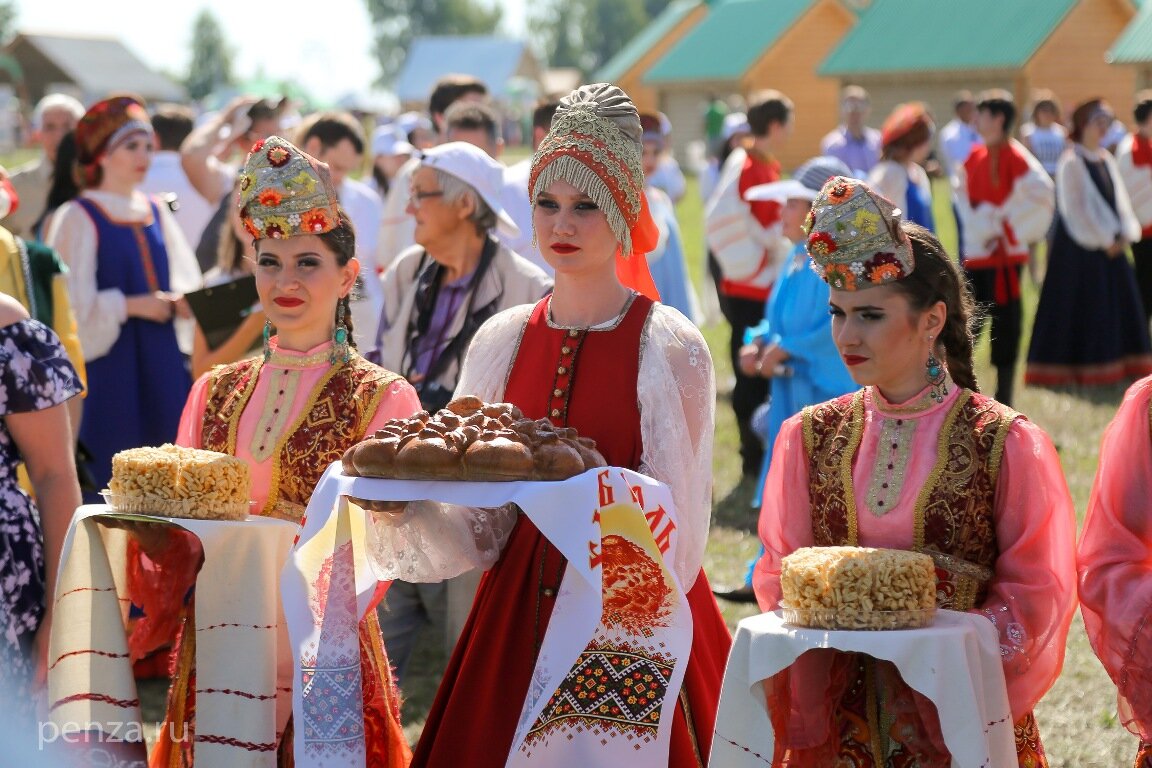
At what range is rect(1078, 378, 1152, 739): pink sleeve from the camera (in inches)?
121

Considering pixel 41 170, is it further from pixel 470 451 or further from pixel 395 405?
pixel 470 451

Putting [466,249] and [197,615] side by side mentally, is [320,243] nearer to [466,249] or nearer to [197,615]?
[197,615]

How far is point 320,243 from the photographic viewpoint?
392 centimetres

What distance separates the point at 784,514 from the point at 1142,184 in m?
10.7

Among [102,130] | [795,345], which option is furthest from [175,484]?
[795,345]

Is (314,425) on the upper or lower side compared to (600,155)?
lower

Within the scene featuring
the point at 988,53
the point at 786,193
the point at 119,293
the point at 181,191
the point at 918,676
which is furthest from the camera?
the point at 988,53

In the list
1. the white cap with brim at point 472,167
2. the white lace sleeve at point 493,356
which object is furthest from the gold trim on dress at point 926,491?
the white cap with brim at point 472,167

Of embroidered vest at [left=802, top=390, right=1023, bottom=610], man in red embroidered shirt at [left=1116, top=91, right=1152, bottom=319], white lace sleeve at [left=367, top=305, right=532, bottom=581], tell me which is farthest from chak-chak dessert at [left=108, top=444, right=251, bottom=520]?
man in red embroidered shirt at [left=1116, top=91, right=1152, bottom=319]

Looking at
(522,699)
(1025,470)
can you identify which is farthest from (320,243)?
(1025,470)

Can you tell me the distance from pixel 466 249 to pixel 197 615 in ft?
7.32

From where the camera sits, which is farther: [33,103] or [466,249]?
[33,103]

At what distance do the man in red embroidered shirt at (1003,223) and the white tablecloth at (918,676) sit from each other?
795 centimetres

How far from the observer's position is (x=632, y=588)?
3346mm
